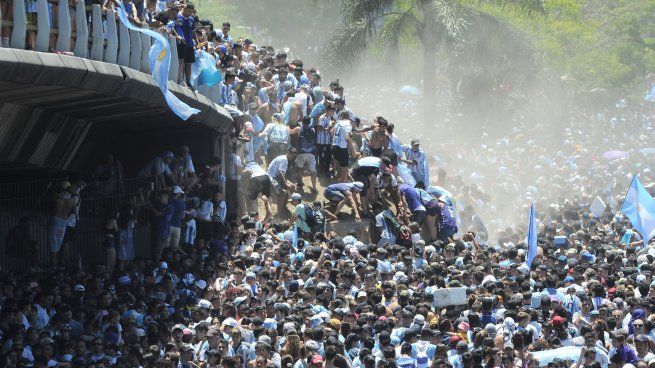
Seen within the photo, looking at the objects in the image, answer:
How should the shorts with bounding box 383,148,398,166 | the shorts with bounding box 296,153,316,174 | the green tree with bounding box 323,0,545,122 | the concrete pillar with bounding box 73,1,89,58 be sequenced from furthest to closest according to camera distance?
the green tree with bounding box 323,0,545,122 → the shorts with bounding box 296,153,316,174 → the shorts with bounding box 383,148,398,166 → the concrete pillar with bounding box 73,1,89,58

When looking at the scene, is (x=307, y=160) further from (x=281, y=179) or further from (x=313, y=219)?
(x=313, y=219)

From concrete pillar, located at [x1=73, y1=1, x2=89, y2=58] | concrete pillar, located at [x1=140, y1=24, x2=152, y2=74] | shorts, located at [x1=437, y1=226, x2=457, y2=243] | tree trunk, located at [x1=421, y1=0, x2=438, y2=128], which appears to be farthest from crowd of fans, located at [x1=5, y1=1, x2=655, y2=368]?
tree trunk, located at [x1=421, y1=0, x2=438, y2=128]

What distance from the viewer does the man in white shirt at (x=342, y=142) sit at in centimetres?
2566

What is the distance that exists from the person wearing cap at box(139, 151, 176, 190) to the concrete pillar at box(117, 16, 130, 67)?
357 centimetres

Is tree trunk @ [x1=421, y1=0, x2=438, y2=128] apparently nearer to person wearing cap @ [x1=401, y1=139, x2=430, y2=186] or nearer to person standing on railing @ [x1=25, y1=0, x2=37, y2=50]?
person wearing cap @ [x1=401, y1=139, x2=430, y2=186]

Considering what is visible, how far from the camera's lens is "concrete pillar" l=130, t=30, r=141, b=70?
1923 cm

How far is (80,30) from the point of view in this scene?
17.5 m

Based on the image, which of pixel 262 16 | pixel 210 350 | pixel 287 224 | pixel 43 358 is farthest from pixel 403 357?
pixel 262 16

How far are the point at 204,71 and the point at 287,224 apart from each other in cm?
288

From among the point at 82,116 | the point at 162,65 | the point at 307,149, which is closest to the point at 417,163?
the point at 307,149

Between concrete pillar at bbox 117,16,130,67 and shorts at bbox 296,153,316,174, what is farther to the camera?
shorts at bbox 296,153,316,174

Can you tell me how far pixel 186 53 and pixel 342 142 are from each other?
4.98 meters

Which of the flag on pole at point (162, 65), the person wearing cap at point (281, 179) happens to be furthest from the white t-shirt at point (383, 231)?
the flag on pole at point (162, 65)

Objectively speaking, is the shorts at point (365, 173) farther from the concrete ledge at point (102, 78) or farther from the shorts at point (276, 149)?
the concrete ledge at point (102, 78)
